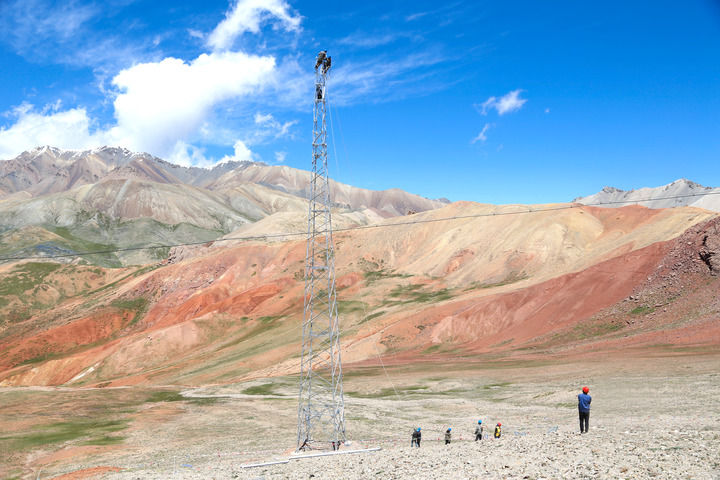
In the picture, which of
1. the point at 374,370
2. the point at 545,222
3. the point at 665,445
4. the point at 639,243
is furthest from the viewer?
the point at 545,222

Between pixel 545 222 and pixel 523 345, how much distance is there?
50.9 m

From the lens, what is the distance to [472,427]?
3297 centimetres

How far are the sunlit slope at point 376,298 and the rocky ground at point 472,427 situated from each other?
65.2 ft

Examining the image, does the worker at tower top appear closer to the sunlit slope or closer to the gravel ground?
the gravel ground

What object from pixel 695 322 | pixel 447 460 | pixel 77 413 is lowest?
pixel 77 413

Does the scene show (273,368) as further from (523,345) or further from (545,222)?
(545,222)

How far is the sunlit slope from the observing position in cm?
7606

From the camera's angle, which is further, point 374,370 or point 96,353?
point 96,353

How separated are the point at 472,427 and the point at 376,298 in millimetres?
68837

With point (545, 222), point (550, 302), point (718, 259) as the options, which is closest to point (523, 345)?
point (550, 302)

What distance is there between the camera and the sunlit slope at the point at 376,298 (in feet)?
250

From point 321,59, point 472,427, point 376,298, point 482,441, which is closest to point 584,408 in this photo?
point 482,441

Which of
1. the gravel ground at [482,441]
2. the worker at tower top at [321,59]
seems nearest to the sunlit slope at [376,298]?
the gravel ground at [482,441]

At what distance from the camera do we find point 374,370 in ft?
215
